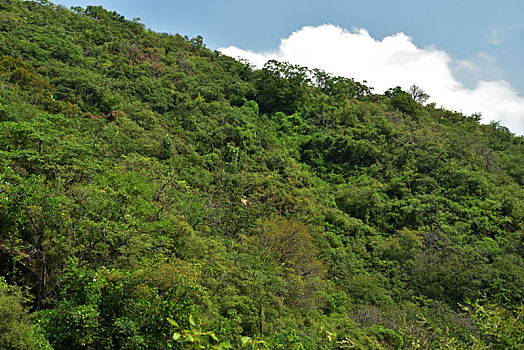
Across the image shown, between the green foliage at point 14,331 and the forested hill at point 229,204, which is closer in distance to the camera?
the green foliage at point 14,331

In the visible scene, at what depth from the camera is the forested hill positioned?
7004mm

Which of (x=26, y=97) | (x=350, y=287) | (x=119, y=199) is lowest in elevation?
(x=350, y=287)

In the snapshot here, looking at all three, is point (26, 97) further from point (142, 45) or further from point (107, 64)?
point (142, 45)

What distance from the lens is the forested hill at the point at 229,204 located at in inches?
276

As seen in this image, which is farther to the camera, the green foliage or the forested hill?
the forested hill

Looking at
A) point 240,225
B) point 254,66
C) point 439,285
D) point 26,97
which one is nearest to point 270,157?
point 240,225

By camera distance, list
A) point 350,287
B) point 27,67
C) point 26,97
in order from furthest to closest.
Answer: point 27,67
point 350,287
point 26,97

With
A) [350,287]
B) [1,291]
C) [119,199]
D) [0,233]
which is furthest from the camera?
[350,287]

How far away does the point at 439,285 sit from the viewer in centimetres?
1992

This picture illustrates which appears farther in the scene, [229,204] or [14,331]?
[229,204]

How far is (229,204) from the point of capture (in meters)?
22.2

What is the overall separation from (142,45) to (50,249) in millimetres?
39648

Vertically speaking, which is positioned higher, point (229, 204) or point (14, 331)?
point (229, 204)

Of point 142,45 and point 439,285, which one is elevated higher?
point 142,45
